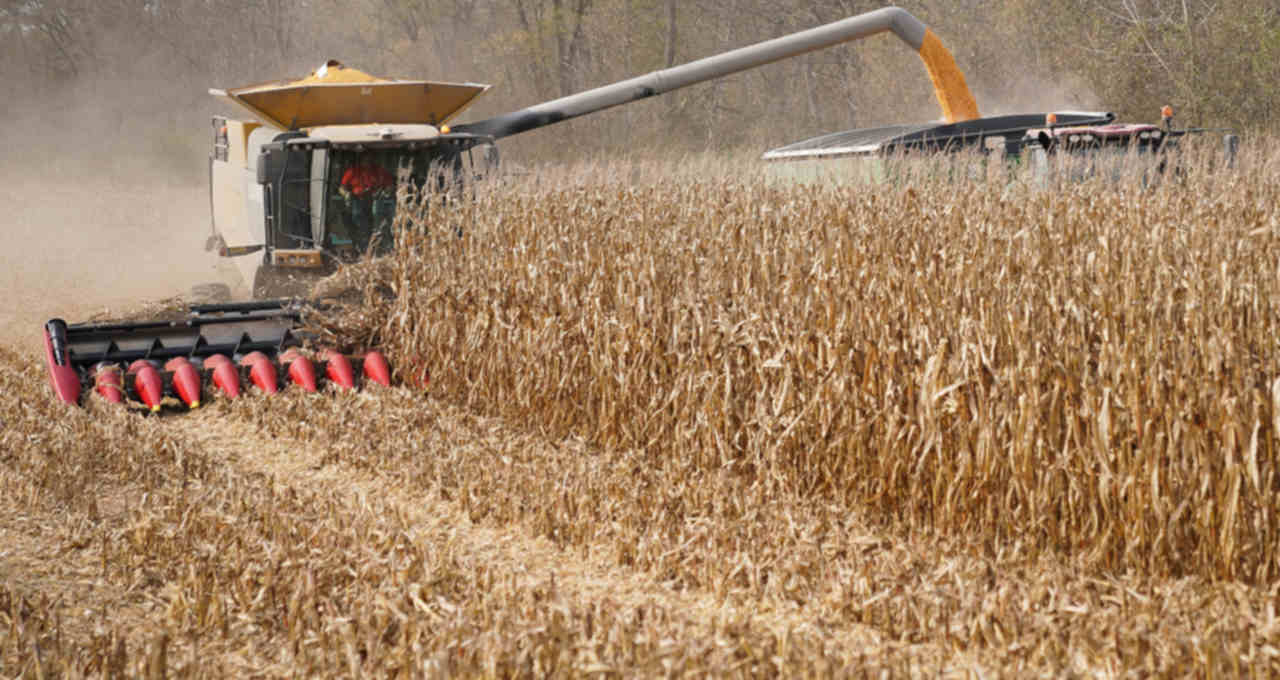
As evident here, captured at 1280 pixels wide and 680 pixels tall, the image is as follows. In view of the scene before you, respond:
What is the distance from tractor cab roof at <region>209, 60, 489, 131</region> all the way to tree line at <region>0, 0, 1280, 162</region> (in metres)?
10.0

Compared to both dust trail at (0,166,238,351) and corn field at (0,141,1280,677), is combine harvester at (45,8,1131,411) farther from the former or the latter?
dust trail at (0,166,238,351)

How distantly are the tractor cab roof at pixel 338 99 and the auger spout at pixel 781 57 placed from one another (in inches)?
41.8

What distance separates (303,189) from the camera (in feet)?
27.6

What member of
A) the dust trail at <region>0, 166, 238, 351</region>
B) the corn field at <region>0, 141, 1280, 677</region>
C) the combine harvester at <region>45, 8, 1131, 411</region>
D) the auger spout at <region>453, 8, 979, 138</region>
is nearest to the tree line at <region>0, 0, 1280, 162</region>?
the dust trail at <region>0, 166, 238, 351</region>

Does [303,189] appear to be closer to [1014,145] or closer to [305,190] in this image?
[305,190]

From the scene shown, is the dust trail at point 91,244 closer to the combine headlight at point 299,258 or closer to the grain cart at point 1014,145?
Result: the combine headlight at point 299,258

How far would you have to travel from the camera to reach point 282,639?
3.37 metres

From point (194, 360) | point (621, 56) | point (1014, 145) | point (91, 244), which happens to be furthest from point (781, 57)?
point (621, 56)

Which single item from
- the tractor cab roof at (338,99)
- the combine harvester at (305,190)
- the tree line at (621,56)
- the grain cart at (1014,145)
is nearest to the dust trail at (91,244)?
the combine harvester at (305,190)

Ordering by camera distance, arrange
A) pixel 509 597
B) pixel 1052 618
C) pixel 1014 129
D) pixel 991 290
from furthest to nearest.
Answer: pixel 1014 129 → pixel 991 290 → pixel 509 597 → pixel 1052 618

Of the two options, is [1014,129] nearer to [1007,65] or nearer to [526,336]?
[526,336]

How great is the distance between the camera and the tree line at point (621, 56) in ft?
58.7

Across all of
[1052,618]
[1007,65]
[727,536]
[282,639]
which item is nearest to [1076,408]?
[1052,618]

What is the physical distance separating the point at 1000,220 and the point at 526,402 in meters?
2.54
